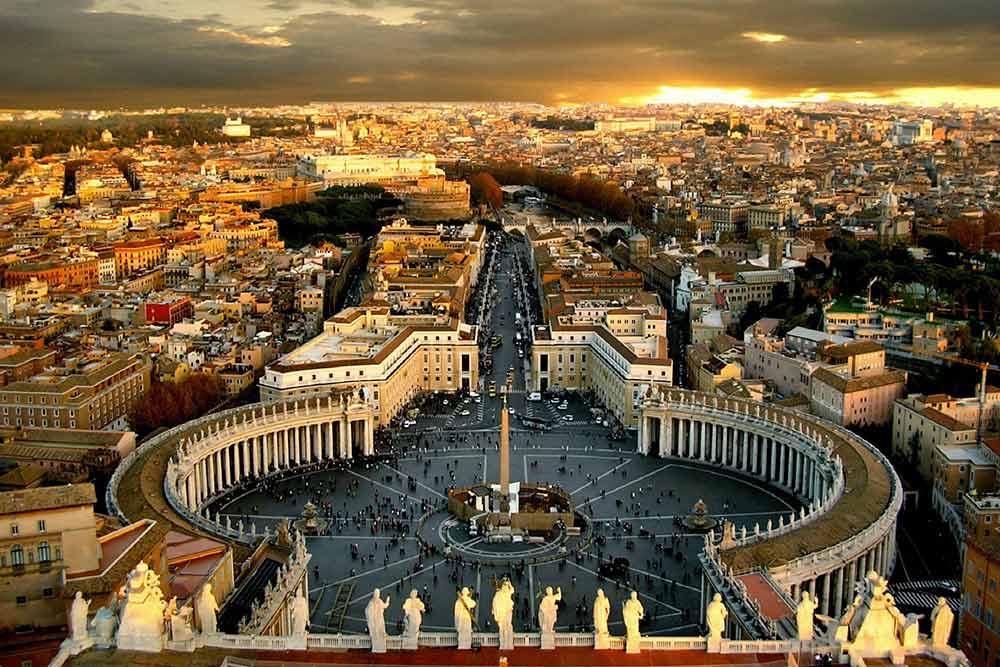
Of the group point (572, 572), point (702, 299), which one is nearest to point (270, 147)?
point (702, 299)

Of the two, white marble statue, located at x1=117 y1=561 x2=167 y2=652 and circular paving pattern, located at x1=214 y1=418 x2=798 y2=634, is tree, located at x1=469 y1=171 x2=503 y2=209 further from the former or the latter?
white marble statue, located at x1=117 y1=561 x2=167 y2=652

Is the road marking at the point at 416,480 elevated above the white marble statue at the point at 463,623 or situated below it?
below

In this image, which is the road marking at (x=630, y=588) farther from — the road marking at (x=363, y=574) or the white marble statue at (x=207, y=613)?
the white marble statue at (x=207, y=613)

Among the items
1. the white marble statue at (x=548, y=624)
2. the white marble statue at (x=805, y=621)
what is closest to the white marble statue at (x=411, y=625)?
the white marble statue at (x=548, y=624)

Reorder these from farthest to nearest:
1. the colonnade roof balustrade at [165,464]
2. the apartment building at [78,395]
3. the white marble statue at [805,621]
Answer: the apartment building at [78,395], the colonnade roof balustrade at [165,464], the white marble statue at [805,621]

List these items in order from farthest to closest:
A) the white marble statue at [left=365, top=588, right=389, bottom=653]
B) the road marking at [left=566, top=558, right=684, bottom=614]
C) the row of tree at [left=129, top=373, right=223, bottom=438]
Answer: the row of tree at [left=129, top=373, right=223, bottom=438] < the road marking at [left=566, top=558, right=684, bottom=614] < the white marble statue at [left=365, top=588, right=389, bottom=653]

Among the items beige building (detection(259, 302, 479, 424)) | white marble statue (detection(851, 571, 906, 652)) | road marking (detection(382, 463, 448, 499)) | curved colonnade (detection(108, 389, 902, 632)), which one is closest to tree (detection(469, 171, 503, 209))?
beige building (detection(259, 302, 479, 424))

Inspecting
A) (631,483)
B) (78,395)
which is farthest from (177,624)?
(78,395)

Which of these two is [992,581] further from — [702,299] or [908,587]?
[702,299]
